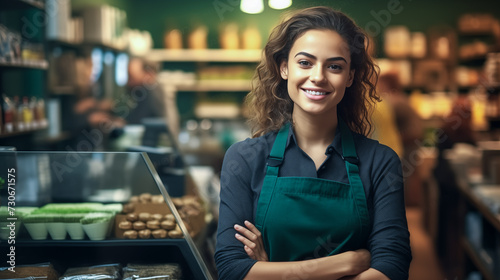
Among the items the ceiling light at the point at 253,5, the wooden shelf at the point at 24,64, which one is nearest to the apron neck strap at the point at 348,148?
the ceiling light at the point at 253,5

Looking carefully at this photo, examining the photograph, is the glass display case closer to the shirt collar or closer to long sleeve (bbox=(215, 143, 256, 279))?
long sleeve (bbox=(215, 143, 256, 279))

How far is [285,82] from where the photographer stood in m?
1.63

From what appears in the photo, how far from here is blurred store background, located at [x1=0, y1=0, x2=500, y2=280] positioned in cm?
327

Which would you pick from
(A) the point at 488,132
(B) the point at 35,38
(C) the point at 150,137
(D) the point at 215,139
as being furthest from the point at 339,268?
(A) the point at 488,132

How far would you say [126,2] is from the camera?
7.51 m

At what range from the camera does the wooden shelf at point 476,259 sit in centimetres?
331

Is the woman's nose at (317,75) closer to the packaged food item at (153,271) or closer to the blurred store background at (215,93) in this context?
the blurred store background at (215,93)

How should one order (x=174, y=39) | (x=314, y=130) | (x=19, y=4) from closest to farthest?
(x=314, y=130) → (x=19, y=4) → (x=174, y=39)

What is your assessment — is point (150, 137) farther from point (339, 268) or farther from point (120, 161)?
point (339, 268)

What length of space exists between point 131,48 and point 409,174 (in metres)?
3.83

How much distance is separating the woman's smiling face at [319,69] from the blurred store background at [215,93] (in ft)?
0.79

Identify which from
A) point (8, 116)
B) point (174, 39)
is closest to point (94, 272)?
point (8, 116)

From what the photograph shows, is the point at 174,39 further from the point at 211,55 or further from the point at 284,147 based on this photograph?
the point at 284,147

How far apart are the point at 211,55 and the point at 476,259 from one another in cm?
460
